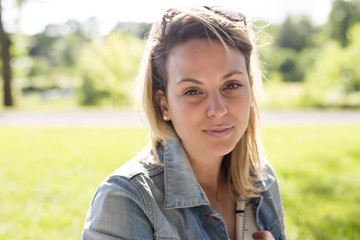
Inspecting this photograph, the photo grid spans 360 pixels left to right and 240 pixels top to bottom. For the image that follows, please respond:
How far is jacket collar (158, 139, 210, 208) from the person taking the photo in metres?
1.59

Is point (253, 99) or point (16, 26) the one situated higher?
point (16, 26)

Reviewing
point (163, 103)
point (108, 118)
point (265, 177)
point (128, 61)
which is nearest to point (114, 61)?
point (128, 61)

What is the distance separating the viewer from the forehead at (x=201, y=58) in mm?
1536

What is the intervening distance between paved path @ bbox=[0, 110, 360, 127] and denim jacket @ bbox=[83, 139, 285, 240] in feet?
28.7

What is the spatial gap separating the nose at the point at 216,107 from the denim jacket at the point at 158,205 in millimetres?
282

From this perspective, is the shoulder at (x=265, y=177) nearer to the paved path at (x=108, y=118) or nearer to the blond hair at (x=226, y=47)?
the blond hair at (x=226, y=47)

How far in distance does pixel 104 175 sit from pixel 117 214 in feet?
14.4

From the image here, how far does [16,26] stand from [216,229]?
22383 millimetres

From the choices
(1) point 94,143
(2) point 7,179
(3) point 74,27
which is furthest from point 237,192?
(3) point 74,27

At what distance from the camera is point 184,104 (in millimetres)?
1571

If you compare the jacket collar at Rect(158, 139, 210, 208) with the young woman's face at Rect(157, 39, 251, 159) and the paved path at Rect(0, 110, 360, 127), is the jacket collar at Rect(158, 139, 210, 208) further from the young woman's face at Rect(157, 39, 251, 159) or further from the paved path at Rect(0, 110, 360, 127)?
the paved path at Rect(0, 110, 360, 127)

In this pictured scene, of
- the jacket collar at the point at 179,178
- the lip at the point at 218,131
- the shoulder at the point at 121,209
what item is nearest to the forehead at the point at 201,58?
the lip at the point at 218,131

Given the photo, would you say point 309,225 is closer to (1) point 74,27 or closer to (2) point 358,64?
(2) point 358,64

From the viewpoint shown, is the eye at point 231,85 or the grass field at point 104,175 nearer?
the eye at point 231,85
